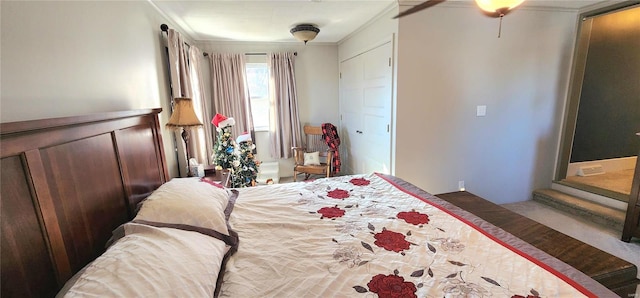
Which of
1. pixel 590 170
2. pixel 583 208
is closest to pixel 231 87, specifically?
pixel 583 208

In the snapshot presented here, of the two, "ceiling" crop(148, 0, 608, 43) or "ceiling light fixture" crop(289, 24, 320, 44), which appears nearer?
"ceiling" crop(148, 0, 608, 43)

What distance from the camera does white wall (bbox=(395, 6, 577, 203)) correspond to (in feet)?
9.01

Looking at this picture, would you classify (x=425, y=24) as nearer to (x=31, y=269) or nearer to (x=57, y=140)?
(x=57, y=140)

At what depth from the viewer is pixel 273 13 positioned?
9.04 feet

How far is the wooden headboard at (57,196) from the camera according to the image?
68cm

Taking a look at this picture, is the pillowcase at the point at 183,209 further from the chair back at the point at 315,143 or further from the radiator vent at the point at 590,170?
the radiator vent at the point at 590,170

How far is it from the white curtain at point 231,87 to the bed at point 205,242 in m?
2.50

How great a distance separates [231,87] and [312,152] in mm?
1639

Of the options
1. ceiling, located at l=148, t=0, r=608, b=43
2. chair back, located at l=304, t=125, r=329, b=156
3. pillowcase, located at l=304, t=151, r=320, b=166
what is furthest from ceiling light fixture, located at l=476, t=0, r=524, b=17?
chair back, located at l=304, t=125, r=329, b=156

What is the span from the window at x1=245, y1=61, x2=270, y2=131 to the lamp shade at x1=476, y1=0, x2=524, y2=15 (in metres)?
3.33

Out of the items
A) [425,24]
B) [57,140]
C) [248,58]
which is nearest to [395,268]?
[57,140]

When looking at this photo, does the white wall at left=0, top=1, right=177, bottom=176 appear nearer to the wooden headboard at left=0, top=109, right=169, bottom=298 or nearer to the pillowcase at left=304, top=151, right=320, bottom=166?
the wooden headboard at left=0, top=109, right=169, bottom=298

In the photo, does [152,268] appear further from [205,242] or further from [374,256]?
[374,256]

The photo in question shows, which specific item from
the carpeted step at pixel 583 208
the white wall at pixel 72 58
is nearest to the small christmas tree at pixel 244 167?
the white wall at pixel 72 58
